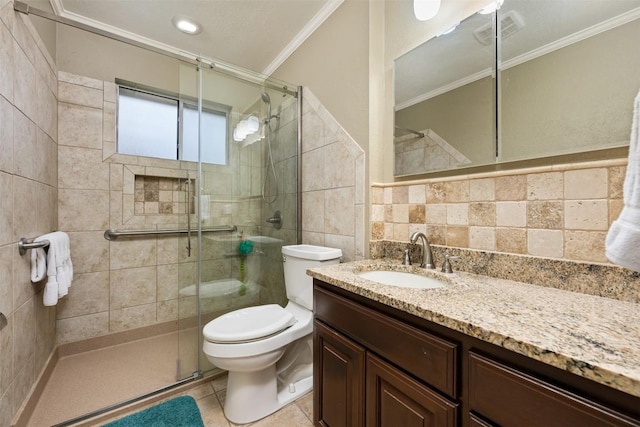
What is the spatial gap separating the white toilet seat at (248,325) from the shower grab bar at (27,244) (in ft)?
3.01

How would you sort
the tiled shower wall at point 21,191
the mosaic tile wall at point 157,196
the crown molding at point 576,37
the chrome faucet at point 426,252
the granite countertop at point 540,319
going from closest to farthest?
the granite countertop at point 540,319
the crown molding at point 576,37
the tiled shower wall at point 21,191
the chrome faucet at point 426,252
the mosaic tile wall at point 157,196

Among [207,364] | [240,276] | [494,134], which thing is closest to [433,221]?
[494,134]

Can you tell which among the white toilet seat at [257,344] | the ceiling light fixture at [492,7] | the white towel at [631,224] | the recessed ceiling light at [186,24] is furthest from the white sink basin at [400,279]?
the recessed ceiling light at [186,24]

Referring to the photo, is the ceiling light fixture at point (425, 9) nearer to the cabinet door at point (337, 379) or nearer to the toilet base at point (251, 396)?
the cabinet door at point (337, 379)

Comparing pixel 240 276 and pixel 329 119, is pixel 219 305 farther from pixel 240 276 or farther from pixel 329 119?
pixel 329 119

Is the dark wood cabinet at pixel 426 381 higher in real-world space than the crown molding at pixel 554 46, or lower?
lower

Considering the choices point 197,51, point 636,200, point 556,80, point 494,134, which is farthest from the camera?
point 197,51

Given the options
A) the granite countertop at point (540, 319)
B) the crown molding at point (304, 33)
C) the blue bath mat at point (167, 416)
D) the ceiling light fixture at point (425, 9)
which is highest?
the crown molding at point (304, 33)

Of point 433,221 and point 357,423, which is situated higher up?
point 433,221

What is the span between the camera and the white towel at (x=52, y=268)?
1350mm

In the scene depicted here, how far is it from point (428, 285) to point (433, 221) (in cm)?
33

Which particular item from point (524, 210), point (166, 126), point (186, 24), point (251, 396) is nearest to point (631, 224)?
point (524, 210)

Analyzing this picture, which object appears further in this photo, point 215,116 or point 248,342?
point 215,116

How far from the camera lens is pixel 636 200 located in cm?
49
